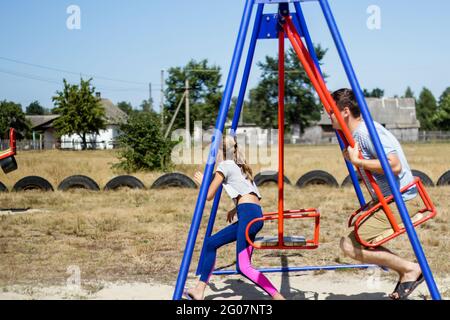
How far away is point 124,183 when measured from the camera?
14.0 metres

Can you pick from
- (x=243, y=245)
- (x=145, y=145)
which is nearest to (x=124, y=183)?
(x=145, y=145)

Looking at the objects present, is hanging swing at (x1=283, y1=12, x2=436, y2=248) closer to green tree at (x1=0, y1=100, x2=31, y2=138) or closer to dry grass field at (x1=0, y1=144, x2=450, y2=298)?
dry grass field at (x1=0, y1=144, x2=450, y2=298)

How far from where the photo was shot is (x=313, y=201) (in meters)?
11.8

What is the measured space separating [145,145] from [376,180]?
48.3 ft

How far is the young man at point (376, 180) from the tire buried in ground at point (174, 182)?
9.43 metres

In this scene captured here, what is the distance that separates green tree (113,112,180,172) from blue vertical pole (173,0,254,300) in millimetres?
14228

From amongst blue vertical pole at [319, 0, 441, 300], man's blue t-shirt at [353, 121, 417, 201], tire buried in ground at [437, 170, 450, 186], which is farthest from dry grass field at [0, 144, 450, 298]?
blue vertical pole at [319, 0, 441, 300]

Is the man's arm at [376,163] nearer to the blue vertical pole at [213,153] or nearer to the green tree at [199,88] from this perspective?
the blue vertical pole at [213,153]

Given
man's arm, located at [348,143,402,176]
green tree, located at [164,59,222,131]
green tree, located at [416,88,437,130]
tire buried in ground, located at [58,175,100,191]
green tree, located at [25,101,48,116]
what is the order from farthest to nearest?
green tree, located at [25,101,48,116]
green tree, located at [416,88,437,130]
green tree, located at [164,59,222,131]
tire buried in ground, located at [58,175,100,191]
man's arm, located at [348,143,402,176]

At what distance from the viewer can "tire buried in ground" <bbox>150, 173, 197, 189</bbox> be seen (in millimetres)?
13750

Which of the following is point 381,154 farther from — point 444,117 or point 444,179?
point 444,117

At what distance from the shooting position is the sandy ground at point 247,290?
514 cm
